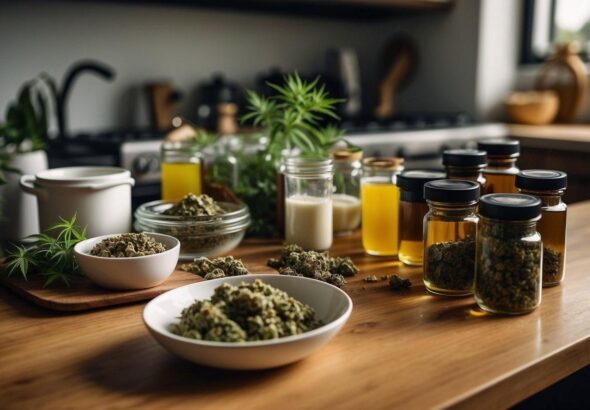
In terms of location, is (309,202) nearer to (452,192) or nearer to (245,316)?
(452,192)

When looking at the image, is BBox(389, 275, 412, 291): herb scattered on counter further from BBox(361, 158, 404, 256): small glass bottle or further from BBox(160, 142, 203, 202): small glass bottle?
BBox(160, 142, 203, 202): small glass bottle

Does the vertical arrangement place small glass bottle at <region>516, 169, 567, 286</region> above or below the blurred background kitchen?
below

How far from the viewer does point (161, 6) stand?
3.13 m

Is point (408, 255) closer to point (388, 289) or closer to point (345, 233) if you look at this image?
point (388, 289)

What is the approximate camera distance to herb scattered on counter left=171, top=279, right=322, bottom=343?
2.43ft

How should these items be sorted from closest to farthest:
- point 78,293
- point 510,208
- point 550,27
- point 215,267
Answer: point 510,208 < point 78,293 < point 215,267 < point 550,27

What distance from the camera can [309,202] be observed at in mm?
1259

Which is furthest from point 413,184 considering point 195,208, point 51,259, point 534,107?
point 534,107

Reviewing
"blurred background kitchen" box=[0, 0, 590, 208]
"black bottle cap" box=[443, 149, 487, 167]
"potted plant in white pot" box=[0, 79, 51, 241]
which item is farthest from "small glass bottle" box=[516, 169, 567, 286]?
"blurred background kitchen" box=[0, 0, 590, 208]

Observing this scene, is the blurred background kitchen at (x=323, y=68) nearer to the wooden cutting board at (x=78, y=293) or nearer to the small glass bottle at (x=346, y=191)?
the small glass bottle at (x=346, y=191)

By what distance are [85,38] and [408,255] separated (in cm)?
224

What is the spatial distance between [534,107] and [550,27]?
561mm

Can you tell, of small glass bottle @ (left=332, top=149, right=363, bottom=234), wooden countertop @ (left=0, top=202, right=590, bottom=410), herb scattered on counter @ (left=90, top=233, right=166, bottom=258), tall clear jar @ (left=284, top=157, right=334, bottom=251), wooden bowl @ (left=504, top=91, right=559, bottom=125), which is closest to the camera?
wooden countertop @ (left=0, top=202, right=590, bottom=410)

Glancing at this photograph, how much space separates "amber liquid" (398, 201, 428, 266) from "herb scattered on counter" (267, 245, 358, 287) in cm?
10
